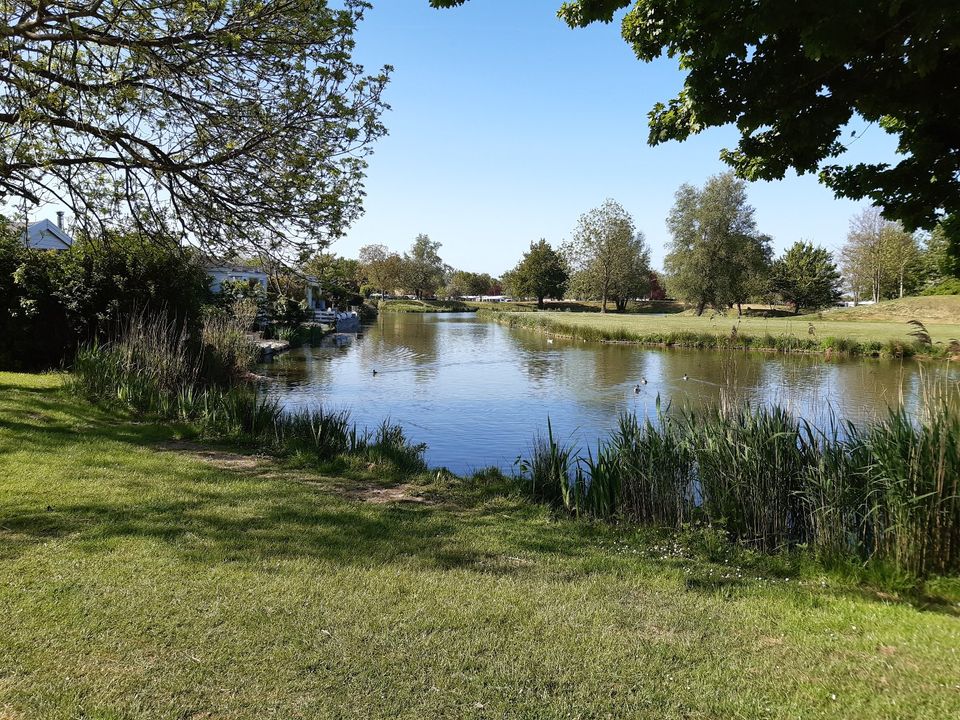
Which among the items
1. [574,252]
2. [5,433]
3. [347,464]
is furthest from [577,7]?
[574,252]

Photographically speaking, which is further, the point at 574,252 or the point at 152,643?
the point at 574,252

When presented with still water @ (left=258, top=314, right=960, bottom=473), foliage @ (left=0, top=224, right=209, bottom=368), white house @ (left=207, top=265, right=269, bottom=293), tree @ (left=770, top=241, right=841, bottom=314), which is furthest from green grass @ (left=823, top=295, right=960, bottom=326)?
foliage @ (left=0, top=224, right=209, bottom=368)

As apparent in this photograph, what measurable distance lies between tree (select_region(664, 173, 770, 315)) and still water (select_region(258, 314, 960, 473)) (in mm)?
26686

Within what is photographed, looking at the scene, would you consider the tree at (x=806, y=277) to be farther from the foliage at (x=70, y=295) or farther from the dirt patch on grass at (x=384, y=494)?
the dirt patch on grass at (x=384, y=494)

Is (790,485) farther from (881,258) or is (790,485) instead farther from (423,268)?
(423,268)

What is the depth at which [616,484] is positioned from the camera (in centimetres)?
697

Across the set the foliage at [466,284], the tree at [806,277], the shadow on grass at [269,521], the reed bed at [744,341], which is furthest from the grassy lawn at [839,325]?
the foliage at [466,284]

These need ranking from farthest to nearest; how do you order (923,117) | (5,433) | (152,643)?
(5,433), (923,117), (152,643)

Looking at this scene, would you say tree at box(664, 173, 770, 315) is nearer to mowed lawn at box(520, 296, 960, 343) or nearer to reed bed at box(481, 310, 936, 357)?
mowed lawn at box(520, 296, 960, 343)

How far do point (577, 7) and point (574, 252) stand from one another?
214ft

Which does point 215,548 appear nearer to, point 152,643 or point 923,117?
point 152,643

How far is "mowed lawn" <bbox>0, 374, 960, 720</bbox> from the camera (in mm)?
2898

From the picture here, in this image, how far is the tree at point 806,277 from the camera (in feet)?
199

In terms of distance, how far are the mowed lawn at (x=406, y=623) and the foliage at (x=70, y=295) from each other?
8.47 m
